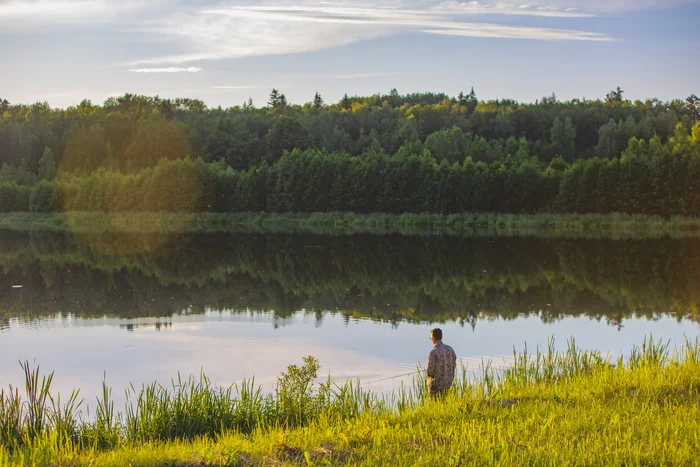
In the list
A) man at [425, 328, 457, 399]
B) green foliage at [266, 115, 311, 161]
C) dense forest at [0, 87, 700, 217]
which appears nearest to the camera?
man at [425, 328, 457, 399]

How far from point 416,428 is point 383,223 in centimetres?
7764

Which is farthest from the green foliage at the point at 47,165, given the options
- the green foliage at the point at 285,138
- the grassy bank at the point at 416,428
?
the grassy bank at the point at 416,428

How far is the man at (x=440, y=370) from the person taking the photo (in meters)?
13.3

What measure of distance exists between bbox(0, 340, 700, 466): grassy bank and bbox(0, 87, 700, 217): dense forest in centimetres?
7060

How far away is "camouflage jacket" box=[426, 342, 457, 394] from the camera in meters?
13.3

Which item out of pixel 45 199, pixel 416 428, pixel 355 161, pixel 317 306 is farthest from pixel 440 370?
pixel 45 199

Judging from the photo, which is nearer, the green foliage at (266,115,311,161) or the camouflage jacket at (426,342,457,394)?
the camouflage jacket at (426,342,457,394)

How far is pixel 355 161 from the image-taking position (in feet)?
314

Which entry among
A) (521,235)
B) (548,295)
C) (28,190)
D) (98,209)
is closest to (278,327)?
(548,295)

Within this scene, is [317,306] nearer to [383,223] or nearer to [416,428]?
[416,428]

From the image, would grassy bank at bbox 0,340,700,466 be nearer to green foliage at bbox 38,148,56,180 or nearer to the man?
the man

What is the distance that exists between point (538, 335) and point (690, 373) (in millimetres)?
10833

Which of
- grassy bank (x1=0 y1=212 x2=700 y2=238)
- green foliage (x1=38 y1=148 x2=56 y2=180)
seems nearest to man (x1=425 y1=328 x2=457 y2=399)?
grassy bank (x1=0 y1=212 x2=700 y2=238)

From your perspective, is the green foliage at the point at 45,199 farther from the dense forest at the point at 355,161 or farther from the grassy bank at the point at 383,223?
the grassy bank at the point at 383,223
